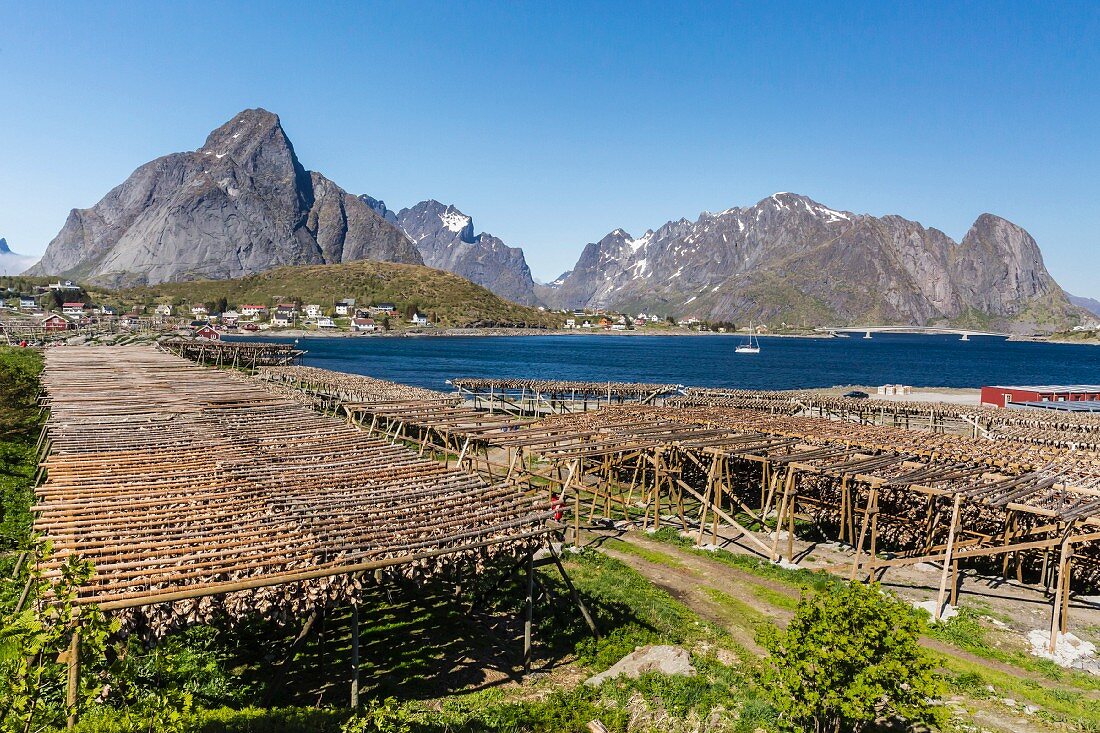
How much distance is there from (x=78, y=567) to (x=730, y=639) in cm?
1220

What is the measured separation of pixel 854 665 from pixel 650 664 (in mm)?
4219

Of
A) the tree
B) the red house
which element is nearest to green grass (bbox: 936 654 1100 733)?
the tree

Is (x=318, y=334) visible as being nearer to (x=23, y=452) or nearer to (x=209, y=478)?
(x=23, y=452)

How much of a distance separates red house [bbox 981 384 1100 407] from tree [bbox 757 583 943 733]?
2363 inches

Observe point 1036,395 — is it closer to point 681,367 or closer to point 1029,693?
point 1029,693

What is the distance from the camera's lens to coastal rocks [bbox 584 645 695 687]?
11.2 meters

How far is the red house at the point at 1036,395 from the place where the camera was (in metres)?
56.9

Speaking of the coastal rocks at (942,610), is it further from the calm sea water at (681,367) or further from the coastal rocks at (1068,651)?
the calm sea water at (681,367)

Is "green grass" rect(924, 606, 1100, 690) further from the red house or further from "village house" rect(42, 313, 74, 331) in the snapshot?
"village house" rect(42, 313, 74, 331)

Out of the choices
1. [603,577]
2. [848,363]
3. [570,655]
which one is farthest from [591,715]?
[848,363]

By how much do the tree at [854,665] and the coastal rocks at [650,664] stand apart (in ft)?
9.75

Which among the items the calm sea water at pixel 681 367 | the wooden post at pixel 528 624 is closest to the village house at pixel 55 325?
the calm sea water at pixel 681 367

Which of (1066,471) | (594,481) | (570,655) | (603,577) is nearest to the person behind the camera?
(570,655)

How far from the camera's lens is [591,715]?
32.3 ft
